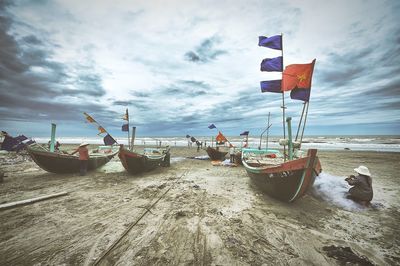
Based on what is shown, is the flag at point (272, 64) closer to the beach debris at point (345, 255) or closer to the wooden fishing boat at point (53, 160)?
the beach debris at point (345, 255)

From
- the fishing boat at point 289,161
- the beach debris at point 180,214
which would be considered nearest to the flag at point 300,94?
the fishing boat at point 289,161

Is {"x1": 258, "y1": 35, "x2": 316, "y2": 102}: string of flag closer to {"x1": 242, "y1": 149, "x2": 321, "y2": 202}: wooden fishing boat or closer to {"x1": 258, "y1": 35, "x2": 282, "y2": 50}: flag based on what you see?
{"x1": 258, "y1": 35, "x2": 282, "y2": 50}: flag

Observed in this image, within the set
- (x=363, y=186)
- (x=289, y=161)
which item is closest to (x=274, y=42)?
(x=289, y=161)

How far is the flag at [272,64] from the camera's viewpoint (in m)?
7.83

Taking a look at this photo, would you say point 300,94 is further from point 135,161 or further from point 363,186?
point 135,161

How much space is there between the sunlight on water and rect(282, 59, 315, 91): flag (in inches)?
178

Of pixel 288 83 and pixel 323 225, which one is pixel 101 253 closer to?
pixel 323 225

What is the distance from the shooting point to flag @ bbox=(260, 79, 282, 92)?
7824mm

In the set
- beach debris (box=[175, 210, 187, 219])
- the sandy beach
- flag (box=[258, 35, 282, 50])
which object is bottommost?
the sandy beach

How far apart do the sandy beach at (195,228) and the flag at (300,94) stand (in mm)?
4009

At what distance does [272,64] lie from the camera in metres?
7.99

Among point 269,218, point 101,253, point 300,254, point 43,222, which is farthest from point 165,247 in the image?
point 43,222

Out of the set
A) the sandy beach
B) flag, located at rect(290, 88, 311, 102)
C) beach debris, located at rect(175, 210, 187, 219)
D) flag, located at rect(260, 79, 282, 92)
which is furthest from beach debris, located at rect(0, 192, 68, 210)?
flag, located at rect(290, 88, 311, 102)

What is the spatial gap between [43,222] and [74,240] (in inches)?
64.4
